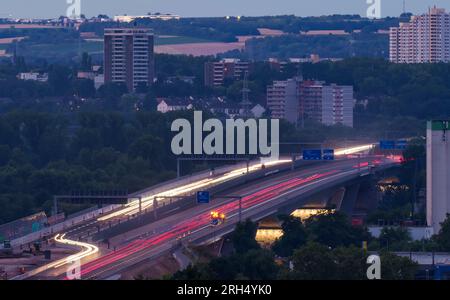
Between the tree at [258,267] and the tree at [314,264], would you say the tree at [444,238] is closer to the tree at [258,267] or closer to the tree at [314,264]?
the tree at [258,267]

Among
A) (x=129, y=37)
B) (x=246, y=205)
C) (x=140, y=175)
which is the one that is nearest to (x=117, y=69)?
(x=129, y=37)

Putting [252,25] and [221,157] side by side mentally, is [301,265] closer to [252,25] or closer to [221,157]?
[221,157]

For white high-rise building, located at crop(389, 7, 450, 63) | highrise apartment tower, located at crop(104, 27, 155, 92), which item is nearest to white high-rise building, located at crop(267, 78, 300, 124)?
highrise apartment tower, located at crop(104, 27, 155, 92)

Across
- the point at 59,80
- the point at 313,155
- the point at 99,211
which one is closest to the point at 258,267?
the point at 99,211

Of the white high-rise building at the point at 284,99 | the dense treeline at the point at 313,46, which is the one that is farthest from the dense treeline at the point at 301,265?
the dense treeline at the point at 313,46
